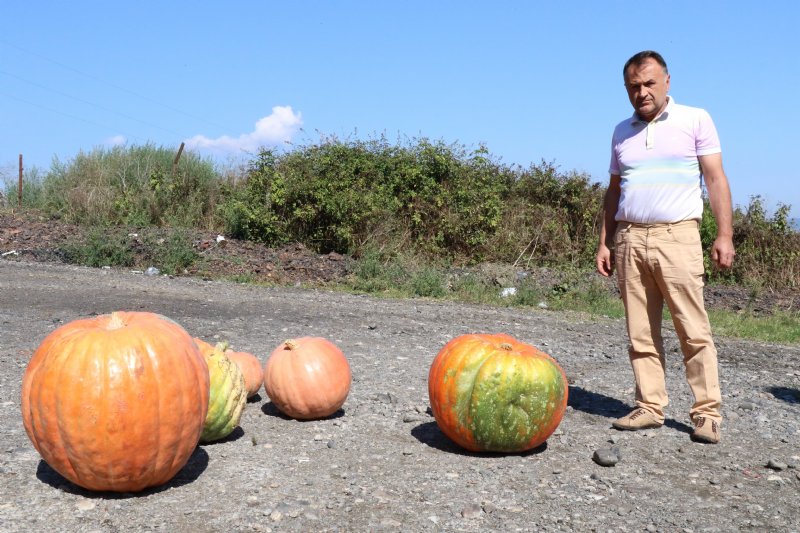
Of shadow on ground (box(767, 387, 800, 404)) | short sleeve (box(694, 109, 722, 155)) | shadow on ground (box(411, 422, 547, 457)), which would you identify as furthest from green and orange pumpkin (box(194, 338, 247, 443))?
shadow on ground (box(767, 387, 800, 404))

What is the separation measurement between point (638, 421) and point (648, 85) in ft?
6.74

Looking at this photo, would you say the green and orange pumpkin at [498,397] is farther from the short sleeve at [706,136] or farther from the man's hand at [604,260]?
the short sleeve at [706,136]

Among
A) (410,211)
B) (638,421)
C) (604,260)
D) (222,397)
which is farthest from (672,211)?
(410,211)

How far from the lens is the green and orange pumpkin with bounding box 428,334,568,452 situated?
4.20 m

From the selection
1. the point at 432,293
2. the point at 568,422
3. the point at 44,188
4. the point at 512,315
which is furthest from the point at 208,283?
the point at 44,188

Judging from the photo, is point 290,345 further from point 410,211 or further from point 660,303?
point 410,211

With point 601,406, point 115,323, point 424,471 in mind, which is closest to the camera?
point 115,323

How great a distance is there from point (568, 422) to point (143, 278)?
28.0ft

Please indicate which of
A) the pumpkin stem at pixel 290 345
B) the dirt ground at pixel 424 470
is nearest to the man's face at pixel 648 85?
the dirt ground at pixel 424 470

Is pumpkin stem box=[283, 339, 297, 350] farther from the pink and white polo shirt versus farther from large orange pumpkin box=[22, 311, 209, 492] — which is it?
the pink and white polo shirt

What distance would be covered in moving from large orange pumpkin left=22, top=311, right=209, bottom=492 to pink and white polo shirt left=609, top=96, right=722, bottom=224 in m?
2.83

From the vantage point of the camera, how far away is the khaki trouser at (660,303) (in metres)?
4.66

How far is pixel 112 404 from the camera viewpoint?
337 centimetres

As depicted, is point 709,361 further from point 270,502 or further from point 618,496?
point 270,502
